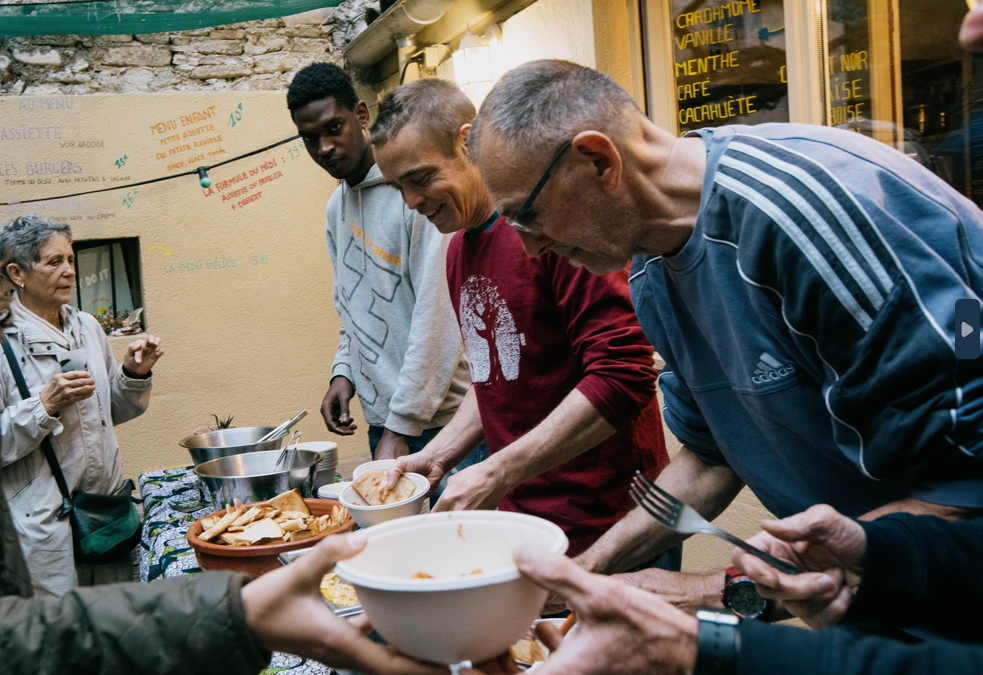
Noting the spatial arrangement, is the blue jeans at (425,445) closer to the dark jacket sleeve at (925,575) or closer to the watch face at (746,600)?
the watch face at (746,600)

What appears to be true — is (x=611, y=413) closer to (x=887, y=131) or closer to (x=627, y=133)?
(x=627, y=133)

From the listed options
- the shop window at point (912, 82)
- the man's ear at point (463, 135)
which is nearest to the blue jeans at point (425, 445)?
the man's ear at point (463, 135)

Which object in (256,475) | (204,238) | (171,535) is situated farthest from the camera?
(204,238)

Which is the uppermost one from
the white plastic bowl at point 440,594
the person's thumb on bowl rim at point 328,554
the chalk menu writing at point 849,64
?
the chalk menu writing at point 849,64

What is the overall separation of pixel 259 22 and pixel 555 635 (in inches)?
251

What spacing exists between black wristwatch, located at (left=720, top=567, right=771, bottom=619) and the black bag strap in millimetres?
2907

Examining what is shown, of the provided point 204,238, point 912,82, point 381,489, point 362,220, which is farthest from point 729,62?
point 204,238

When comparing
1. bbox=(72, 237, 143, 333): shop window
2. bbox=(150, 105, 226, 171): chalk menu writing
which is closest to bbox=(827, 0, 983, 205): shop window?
bbox=(150, 105, 226, 171): chalk menu writing

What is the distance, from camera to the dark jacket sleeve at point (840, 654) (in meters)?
0.85

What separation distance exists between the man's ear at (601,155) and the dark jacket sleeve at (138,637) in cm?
86

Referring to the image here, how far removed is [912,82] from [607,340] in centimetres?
148

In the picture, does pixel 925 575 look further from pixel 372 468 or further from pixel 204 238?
pixel 204 238

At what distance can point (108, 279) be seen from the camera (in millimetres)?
5953

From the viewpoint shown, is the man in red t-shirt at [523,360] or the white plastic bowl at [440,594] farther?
the man in red t-shirt at [523,360]
